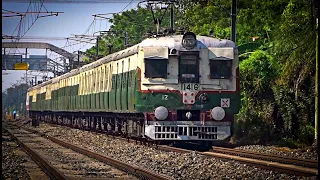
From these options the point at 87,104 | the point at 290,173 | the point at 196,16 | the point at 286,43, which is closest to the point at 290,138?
the point at 286,43

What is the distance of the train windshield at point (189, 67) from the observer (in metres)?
16.5

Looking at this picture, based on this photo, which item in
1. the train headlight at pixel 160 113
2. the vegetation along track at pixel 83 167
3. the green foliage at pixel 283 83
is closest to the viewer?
the vegetation along track at pixel 83 167

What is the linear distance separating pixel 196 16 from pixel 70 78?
777 centimetres

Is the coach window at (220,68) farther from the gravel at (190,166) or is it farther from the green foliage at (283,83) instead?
the green foliage at (283,83)

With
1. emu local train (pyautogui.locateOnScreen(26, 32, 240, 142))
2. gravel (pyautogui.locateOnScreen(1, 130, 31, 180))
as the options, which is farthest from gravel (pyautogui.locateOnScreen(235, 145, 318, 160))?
gravel (pyautogui.locateOnScreen(1, 130, 31, 180))

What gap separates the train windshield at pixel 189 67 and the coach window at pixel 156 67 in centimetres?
42

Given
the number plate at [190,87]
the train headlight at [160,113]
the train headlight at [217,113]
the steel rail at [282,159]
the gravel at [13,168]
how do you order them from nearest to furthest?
the gravel at [13,168], the steel rail at [282,159], the train headlight at [160,113], the train headlight at [217,113], the number plate at [190,87]

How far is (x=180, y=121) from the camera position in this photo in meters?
16.1

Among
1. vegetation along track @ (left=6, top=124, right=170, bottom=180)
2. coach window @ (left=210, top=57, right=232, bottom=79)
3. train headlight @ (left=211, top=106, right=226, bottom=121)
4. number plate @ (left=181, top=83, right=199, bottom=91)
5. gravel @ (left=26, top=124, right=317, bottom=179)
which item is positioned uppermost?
coach window @ (left=210, top=57, right=232, bottom=79)

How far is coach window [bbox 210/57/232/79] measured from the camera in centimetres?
1653

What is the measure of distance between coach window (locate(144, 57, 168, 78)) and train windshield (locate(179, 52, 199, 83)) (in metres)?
0.42

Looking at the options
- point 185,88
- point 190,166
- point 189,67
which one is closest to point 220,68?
point 189,67

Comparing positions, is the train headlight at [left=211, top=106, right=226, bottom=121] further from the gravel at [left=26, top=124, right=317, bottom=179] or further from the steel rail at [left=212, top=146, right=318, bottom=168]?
the gravel at [left=26, top=124, right=317, bottom=179]

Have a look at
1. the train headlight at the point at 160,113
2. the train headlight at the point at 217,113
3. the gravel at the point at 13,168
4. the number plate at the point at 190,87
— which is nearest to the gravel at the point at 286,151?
the train headlight at the point at 217,113
